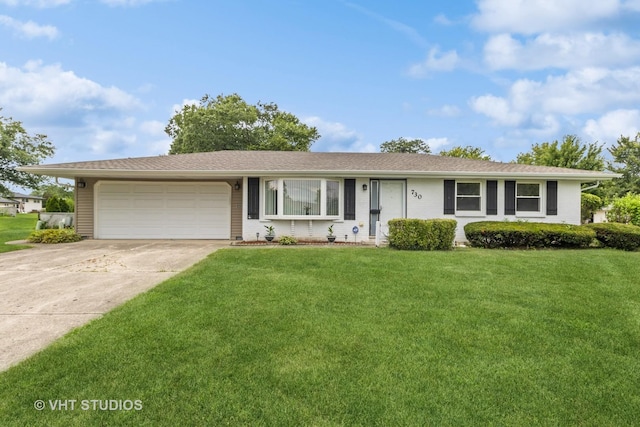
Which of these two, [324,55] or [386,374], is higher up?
[324,55]

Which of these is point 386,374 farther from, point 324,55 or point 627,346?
point 324,55

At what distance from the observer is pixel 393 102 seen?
1820 cm

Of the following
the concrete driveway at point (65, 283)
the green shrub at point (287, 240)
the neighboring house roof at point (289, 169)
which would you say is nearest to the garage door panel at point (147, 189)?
the neighboring house roof at point (289, 169)

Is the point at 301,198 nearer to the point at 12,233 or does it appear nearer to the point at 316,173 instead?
the point at 316,173

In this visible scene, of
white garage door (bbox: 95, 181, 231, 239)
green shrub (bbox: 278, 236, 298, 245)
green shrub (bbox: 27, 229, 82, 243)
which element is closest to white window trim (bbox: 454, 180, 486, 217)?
green shrub (bbox: 278, 236, 298, 245)

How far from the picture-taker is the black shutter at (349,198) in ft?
35.9

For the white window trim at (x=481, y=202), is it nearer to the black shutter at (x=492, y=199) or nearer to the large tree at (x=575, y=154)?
the black shutter at (x=492, y=199)

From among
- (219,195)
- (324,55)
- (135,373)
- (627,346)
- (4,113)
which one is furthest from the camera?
(4,113)

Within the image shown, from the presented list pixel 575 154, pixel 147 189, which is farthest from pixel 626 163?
pixel 147 189

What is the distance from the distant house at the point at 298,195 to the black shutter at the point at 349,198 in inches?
1.3

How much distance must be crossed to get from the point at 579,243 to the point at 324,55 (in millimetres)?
12975

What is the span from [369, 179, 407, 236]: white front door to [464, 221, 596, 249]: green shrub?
2417 mm

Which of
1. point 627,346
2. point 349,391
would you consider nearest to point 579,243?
point 627,346

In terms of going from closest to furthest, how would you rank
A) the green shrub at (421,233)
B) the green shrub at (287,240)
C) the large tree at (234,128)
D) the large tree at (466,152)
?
1. the green shrub at (421,233)
2. the green shrub at (287,240)
3. the large tree at (466,152)
4. the large tree at (234,128)
